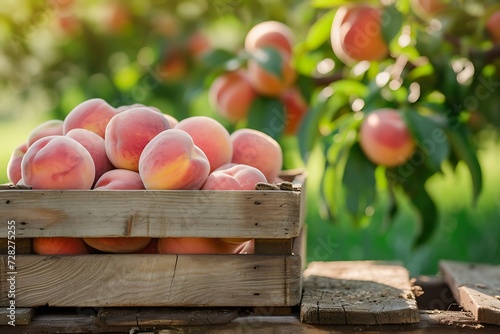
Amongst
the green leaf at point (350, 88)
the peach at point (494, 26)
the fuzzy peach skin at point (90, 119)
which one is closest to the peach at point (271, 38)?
the green leaf at point (350, 88)

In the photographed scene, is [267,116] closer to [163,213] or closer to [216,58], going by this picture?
[216,58]

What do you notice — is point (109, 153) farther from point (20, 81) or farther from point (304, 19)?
point (20, 81)

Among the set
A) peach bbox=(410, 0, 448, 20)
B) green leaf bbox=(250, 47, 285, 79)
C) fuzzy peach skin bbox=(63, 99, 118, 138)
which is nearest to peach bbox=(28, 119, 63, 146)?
fuzzy peach skin bbox=(63, 99, 118, 138)

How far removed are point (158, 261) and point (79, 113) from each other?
14.7 inches

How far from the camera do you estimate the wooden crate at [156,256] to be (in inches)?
48.4

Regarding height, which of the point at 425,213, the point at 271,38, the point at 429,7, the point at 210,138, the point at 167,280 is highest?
the point at 429,7

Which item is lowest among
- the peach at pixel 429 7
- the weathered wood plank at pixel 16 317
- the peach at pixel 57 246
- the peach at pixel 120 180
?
the weathered wood plank at pixel 16 317

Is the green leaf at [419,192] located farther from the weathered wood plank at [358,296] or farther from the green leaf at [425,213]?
the weathered wood plank at [358,296]

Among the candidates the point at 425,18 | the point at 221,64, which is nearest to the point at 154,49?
the point at 221,64

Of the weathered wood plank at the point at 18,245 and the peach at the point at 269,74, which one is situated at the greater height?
the peach at the point at 269,74

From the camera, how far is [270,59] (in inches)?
80.1

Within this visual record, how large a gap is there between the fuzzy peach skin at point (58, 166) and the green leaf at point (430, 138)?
32.6 inches

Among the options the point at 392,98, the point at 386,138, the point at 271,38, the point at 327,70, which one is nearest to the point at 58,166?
the point at 386,138

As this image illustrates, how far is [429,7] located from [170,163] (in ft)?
3.79
